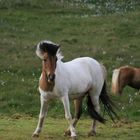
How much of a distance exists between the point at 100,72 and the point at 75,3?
86.0 ft

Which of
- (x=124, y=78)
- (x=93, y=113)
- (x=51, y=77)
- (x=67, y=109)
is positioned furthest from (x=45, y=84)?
(x=124, y=78)

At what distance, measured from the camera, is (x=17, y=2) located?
124 feet

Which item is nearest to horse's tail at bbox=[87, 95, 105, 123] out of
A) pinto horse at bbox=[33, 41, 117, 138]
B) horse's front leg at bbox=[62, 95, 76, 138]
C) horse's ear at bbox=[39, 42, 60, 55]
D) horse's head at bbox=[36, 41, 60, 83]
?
pinto horse at bbox=[33, 41, 117, 138]

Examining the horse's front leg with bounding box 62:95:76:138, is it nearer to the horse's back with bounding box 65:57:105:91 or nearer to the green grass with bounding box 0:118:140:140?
the green grass with bounding box 0:118:140:140

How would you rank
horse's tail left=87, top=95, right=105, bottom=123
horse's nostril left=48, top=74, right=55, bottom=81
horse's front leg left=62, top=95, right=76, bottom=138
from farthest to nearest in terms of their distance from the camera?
horse's tail left=87, top=95, right=105, bottom=123
horse's front leg left=62, top=95, right=76, bottom=138
horse's nostril left=48, top=74, right=55, bottom=81

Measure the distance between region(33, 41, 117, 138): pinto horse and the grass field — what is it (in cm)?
66

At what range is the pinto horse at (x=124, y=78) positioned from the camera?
1433cm

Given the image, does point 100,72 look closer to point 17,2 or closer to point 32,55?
point 32,55

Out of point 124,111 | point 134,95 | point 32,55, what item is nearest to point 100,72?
point 124,111

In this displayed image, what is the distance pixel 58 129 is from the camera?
14.9 m

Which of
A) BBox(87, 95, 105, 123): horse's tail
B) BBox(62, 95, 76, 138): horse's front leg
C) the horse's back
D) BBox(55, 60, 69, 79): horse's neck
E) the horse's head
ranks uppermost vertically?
the horse's head

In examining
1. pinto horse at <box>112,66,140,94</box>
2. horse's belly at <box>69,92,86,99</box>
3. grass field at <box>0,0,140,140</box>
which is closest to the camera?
horse's belly at <box>69,92,86,99</box>

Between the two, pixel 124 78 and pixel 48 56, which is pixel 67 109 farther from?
pixel 124 78

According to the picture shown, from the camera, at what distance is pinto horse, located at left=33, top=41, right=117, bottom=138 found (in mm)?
12242
